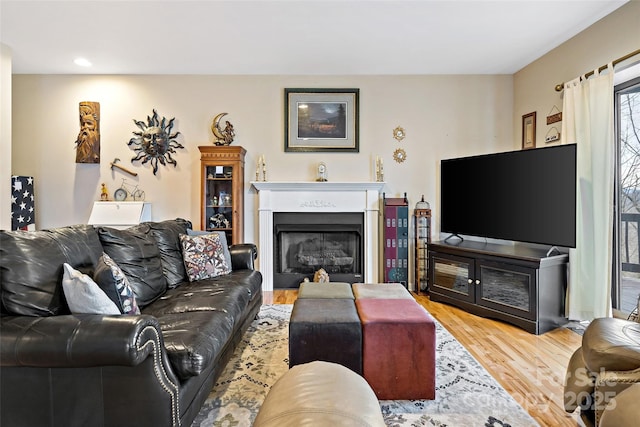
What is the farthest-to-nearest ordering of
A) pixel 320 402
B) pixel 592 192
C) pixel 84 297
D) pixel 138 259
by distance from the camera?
pixel 592 192
pixel 138 259
pixel 84 297
pixel 320 402

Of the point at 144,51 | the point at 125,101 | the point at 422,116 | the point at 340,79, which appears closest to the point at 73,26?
the point at 144,51

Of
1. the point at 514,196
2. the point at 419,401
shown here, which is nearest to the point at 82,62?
the point at 419,401

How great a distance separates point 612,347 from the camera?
149cm

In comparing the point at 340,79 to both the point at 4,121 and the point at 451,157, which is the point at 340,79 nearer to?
the point at 451,157

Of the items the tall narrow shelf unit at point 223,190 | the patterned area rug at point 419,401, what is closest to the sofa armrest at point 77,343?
the patterned area rug at point 419,401

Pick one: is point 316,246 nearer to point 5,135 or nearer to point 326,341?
point 326,341

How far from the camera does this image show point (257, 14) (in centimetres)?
299

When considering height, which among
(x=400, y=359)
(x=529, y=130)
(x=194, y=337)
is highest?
(x=529, y=130)

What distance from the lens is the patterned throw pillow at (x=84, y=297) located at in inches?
57.4

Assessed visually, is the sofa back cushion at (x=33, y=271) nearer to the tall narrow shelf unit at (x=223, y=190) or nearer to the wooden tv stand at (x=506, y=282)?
the tall narrow shelf unit at (x=223, y=190)

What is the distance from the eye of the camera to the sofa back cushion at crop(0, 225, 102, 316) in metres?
Result: 1.47

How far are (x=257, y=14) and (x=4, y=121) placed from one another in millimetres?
3048

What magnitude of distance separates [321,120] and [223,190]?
1.57 m

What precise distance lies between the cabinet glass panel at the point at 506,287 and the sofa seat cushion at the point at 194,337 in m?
2.59
